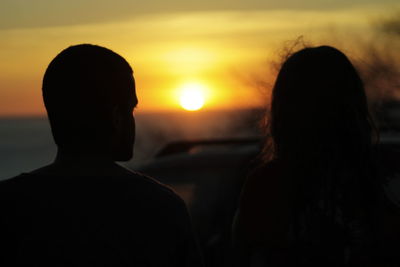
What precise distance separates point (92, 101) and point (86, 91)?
0.03 meters

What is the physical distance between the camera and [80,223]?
2590 mm

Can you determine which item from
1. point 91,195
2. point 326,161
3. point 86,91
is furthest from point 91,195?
point 326,161

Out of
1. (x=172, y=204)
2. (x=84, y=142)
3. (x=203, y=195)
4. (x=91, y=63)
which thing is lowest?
(x=203, y=195)

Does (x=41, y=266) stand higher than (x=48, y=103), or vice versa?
(x=48, y=103)

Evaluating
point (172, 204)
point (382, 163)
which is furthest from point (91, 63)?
point (382, 163)

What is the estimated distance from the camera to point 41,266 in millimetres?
2578

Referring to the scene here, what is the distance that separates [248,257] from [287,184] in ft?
0.91

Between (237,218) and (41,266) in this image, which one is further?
(237,218)

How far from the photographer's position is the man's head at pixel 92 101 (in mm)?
2633

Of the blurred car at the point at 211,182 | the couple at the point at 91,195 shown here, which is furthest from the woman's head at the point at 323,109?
the blurred car at the point at 211,182

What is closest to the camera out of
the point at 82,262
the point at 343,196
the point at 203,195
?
the point at 82,262

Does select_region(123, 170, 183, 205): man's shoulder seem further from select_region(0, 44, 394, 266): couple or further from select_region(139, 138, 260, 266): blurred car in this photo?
select_region(139, 138, 260, 266): blurred car

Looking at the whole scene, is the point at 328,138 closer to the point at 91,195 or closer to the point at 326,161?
the point at 326,161

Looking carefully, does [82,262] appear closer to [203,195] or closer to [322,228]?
[322,228]
